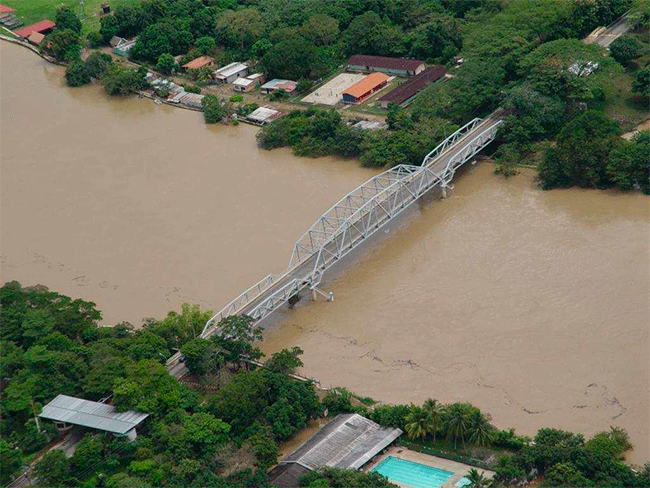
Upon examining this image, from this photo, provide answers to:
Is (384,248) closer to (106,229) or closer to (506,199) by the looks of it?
(506,199)

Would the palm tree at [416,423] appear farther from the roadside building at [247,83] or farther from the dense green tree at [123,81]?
the dense green tree at [123,81]

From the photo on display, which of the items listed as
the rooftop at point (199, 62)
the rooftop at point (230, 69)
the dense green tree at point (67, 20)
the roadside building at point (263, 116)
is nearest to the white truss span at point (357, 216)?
the roadside building at point (263, 116)

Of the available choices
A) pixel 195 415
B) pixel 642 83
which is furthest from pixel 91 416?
pixel 642 83

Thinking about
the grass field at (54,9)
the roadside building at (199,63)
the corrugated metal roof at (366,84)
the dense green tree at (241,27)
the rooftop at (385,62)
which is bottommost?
the grass field at (54,9)

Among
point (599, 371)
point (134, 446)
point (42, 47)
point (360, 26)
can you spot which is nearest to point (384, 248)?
point (599, 371)

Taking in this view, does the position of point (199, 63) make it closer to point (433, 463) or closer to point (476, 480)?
point (433, 463)

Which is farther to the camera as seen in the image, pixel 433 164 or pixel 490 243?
pixel 433 164

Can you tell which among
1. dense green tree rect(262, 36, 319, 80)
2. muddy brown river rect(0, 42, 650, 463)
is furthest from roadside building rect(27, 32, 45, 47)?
dense green tree rect(262, 36, 319, 80)
